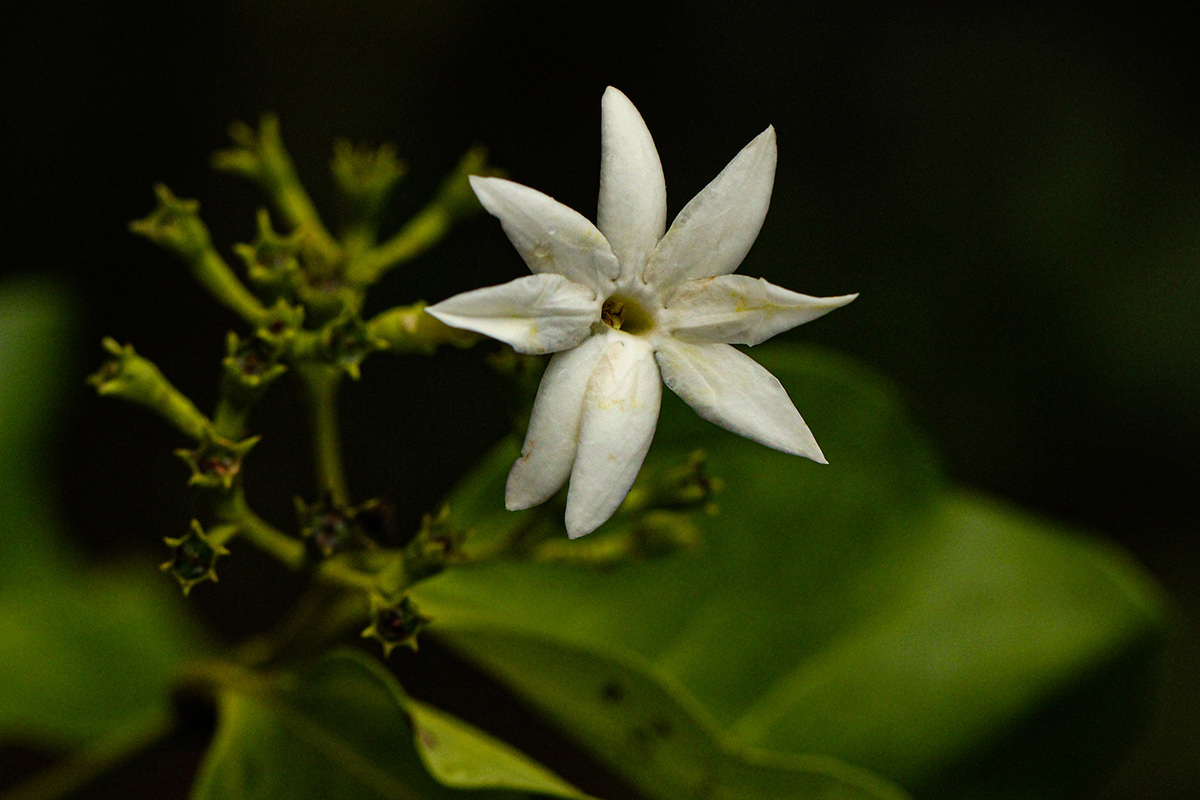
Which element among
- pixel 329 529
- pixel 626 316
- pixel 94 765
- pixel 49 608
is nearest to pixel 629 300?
pixel 626 316

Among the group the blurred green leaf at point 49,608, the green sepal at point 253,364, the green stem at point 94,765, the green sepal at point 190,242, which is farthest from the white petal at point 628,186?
the blurred green leaf at point 49,608

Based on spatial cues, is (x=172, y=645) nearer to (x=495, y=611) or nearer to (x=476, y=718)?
(x=495, y=611)

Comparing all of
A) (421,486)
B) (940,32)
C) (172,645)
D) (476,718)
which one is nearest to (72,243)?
(421,486)

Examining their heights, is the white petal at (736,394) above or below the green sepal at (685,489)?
above

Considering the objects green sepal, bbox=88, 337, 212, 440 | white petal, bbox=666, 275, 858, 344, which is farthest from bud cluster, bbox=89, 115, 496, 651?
white petal, bbox=666, 275, 858, 344

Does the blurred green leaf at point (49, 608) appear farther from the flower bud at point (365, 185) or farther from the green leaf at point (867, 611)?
the flower bud at point (365, 185)

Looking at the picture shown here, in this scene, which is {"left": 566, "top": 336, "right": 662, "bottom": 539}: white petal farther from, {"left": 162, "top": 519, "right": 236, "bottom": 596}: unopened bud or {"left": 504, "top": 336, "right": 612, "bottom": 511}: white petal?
{"left": 162, "top": 519, "right": 236, "bottom": 596}: unopened bud

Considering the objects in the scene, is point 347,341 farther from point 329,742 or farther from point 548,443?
point 329,742
